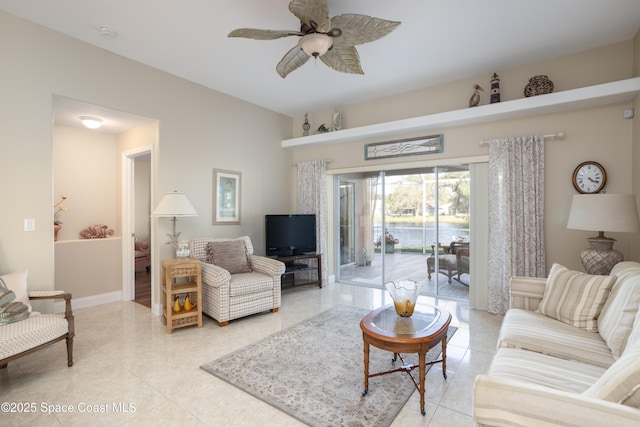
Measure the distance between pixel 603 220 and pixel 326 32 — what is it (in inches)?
112

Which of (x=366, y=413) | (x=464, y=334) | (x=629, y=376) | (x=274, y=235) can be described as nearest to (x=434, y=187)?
(x=464, y=334)

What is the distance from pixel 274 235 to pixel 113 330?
249 cm

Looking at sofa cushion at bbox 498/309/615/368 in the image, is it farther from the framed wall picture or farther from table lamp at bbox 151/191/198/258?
the framed wall picture

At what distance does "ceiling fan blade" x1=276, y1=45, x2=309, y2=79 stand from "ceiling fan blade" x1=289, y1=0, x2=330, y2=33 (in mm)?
369

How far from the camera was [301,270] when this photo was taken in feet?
16.5

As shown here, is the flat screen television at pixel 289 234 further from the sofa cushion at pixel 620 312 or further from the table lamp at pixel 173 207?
the sofa cushion at pixel 620 312

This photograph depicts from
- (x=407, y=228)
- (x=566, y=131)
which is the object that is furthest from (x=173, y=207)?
(x=566, y=131)

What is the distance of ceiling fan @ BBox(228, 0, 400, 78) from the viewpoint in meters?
2.17

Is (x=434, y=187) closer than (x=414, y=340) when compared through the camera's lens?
No

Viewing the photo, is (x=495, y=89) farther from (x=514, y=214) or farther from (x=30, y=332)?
(x=30, y=332)

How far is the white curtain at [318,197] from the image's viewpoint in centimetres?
553

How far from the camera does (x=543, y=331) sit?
210 cm

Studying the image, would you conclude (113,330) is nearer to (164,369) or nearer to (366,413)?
(164,369)

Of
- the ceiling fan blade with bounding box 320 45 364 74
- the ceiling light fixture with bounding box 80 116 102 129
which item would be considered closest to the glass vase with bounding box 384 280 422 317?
the ceiling fan blade with bounding box 320 45 364 74
